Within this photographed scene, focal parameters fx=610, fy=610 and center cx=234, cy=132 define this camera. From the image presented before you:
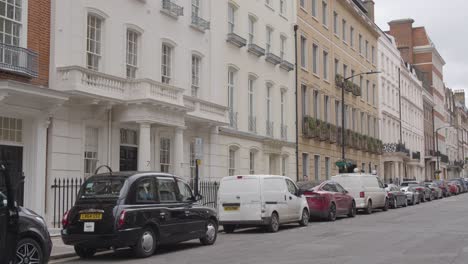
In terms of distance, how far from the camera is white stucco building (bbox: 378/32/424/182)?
58656 millimetres

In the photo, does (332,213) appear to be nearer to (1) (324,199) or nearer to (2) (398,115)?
(1) (324,199)

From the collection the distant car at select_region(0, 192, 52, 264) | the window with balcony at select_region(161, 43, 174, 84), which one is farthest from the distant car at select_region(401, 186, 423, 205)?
the distant car at select_region(0, 192, 52, 264)

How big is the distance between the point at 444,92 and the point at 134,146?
87.7 meters

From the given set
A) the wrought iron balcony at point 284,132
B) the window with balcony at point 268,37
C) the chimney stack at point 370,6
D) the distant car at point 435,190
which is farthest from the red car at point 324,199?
the chimney stack at point 370,6

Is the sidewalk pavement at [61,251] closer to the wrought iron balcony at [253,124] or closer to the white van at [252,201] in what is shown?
the white van at [252,201]

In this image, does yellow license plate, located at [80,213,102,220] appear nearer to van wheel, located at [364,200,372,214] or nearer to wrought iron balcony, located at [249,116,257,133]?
van wheel, located at [364,200,372,214]

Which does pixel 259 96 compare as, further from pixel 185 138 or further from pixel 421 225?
pixel 421 225

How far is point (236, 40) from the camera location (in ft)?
95.7

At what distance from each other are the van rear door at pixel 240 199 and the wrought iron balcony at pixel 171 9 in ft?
27.0

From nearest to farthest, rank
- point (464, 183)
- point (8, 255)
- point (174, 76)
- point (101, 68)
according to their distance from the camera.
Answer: point (8, 255)
point (101, 68)
point (174, 76)
point (464, 183)

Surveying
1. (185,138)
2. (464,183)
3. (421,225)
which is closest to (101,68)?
(185,138)

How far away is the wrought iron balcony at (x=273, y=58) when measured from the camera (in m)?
32.9

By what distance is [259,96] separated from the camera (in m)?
32.0

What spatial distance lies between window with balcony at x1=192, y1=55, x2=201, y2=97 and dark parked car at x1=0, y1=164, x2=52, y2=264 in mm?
16099
